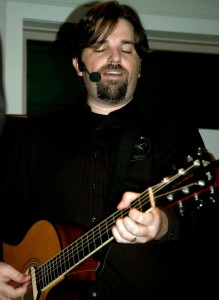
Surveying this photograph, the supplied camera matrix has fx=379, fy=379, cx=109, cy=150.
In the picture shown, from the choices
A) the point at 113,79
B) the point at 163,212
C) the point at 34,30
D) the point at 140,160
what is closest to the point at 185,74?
the point at 34,30

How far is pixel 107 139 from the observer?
69.8 inches

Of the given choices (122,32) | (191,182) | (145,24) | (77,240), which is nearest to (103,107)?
(122,32)

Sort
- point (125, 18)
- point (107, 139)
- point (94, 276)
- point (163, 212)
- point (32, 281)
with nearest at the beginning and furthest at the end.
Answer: point (163, 212) → point (94, 276) → point (32, 281) → point (107, 139) → point (125, 18)

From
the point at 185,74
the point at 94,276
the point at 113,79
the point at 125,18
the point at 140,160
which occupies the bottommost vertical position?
the point at 94,276

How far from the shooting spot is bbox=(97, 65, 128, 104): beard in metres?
1.81

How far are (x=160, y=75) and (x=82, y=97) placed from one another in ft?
4.25

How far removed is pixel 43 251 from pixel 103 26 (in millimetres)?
1128

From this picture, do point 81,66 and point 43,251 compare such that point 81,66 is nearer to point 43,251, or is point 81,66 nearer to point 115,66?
point 115,66

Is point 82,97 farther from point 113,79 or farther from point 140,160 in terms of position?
point 140,160


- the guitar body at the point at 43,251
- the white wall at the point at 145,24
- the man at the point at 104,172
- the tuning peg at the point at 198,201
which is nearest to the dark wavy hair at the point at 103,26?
the man at the point at 104,172

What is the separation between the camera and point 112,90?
71.8 inches

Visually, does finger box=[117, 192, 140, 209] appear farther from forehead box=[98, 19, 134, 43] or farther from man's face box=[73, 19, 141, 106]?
forehead box=[98, 19, 134, 43]

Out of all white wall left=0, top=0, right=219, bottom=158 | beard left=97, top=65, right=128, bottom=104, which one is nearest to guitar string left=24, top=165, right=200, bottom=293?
beard left=97, top=65, right=128, bottom=104

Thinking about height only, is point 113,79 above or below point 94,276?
above
